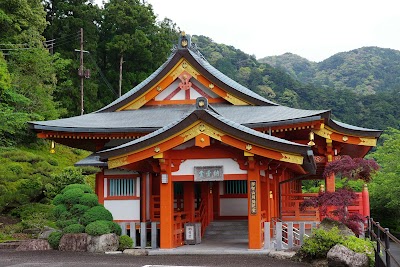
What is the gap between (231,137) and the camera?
13750mm

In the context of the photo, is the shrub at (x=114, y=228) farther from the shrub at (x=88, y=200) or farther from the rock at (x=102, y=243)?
the shrub at (x=88, y=200)

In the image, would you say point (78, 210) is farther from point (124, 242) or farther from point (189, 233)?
point (189, 233)

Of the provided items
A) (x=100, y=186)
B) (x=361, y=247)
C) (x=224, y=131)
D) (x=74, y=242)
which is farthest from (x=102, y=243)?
(x=361, y=247)

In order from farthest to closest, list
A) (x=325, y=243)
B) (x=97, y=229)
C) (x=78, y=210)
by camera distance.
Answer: (x=78, y=210)
(x=97, y=229)
(x=325, y=243)

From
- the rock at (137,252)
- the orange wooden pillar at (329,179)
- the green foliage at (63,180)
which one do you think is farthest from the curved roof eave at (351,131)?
the green foliage at (63,180)

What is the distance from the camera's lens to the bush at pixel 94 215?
15031mm

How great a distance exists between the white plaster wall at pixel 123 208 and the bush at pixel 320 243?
6402 mm

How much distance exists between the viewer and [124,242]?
15.0m

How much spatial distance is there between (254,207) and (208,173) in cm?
154

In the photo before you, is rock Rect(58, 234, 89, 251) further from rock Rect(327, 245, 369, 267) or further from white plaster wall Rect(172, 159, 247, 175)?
rock Rect(327, 245, 369, 267)

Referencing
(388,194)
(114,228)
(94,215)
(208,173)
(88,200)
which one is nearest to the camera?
(208,173)

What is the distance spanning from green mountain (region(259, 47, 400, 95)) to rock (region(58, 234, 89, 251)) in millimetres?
73337

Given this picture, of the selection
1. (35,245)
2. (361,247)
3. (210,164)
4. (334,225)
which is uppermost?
(210,164)

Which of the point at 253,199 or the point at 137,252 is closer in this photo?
the point at 253,199
